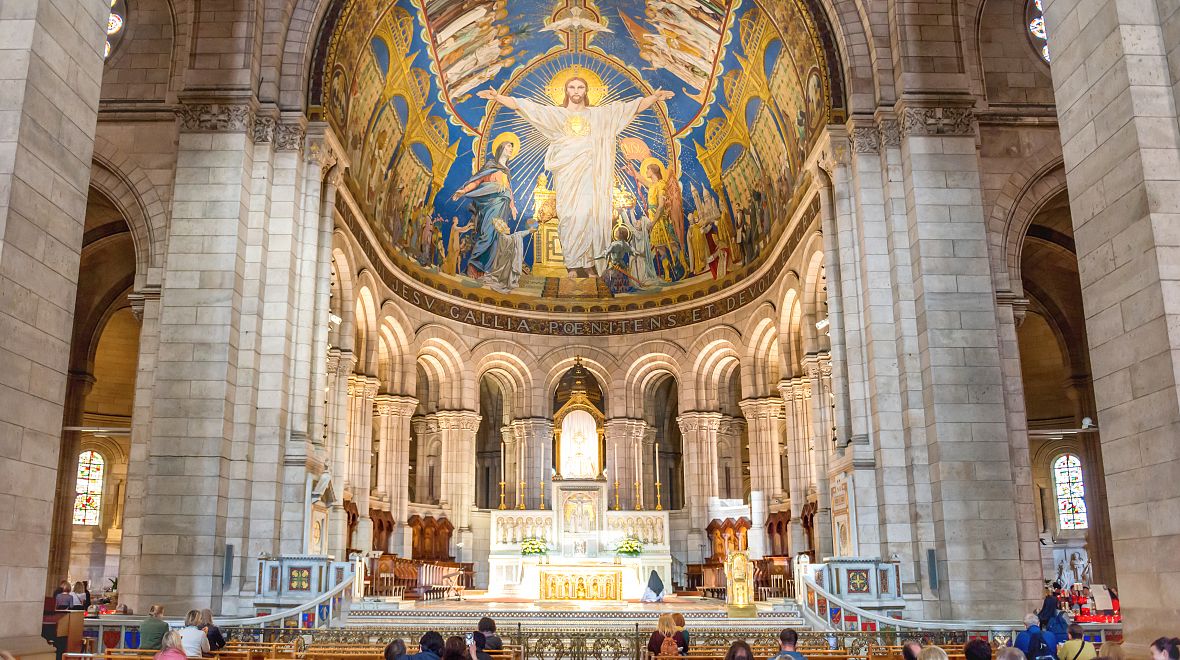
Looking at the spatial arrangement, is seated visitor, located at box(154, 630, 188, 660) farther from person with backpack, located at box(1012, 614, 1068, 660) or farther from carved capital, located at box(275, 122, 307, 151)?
carved capital, located at box(275, 122, 307, 151)

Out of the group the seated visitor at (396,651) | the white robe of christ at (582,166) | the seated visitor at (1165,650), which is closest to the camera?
the seated visitor at (1165,650)

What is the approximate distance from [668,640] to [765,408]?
69.8ft

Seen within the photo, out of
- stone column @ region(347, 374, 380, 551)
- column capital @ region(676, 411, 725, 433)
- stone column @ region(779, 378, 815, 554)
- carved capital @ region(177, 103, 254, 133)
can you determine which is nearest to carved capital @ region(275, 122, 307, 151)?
carved capital @ region(177, 103, 254, 133)

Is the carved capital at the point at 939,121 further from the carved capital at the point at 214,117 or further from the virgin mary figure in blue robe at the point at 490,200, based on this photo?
the virgin mary figure in blue robe at the point at 490,200

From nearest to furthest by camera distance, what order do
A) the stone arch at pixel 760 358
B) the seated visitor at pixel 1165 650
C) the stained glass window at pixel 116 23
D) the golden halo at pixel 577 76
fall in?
the seated visitor at pixel 1165 650 < the stained glass window at pixel 116 23 < the stone arch at pixel 760 358 < the golden halo at pixel 577 76

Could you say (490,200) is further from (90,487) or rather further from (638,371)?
(90,487)

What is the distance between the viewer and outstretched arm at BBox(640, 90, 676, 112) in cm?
3061

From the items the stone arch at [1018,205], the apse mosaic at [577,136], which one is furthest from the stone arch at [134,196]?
the stone arch at [1018,205]

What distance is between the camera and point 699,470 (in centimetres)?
3231

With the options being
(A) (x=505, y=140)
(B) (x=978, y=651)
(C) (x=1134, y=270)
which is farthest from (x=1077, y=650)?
(A) (x=505, y=140)

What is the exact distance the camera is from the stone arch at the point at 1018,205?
1881cm

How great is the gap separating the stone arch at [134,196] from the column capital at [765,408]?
1842 cm

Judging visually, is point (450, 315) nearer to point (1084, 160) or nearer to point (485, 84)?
point (485, 84)

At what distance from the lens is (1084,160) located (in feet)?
31.3
